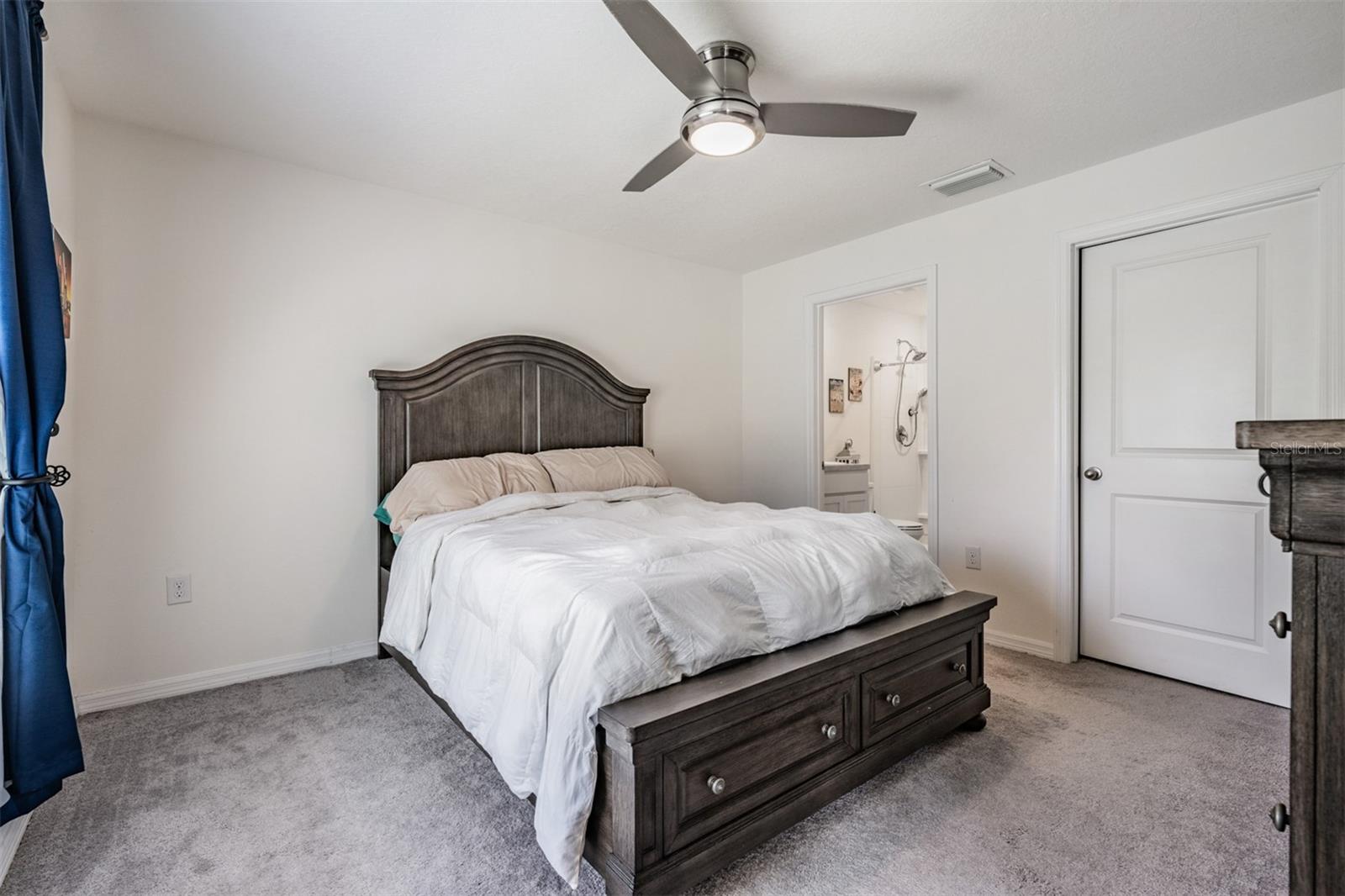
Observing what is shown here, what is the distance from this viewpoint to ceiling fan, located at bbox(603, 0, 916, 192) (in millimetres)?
1858

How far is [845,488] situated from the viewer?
16.6ft

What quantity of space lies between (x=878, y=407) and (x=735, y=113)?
4234 millimetres

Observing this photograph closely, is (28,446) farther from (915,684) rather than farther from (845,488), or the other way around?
(845,488)

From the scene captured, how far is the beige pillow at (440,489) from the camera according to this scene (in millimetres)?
2836

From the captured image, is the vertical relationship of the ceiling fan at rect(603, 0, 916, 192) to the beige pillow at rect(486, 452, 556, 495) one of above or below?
above

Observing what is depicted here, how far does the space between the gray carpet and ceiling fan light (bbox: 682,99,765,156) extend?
6.87 feet

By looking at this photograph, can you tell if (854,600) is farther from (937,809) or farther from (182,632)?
(182,632)

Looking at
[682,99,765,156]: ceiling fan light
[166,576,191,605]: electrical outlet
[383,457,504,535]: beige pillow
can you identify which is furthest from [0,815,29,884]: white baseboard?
[682,99,765,156]: ceiling fan light

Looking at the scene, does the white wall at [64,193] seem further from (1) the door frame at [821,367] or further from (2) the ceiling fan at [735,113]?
(1) the door frame at [821,367]

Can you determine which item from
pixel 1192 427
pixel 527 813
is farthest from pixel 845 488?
pixel 527 813

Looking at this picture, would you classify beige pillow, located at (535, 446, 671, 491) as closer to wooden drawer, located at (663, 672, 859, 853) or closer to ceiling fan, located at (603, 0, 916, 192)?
ceiling fan, located at (603, 0, 916, 192)

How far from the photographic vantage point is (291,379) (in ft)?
9.68

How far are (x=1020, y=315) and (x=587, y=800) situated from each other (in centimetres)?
303

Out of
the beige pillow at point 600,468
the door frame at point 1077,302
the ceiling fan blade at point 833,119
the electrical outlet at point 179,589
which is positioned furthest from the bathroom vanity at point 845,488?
the electrical outlet at point 179,589
